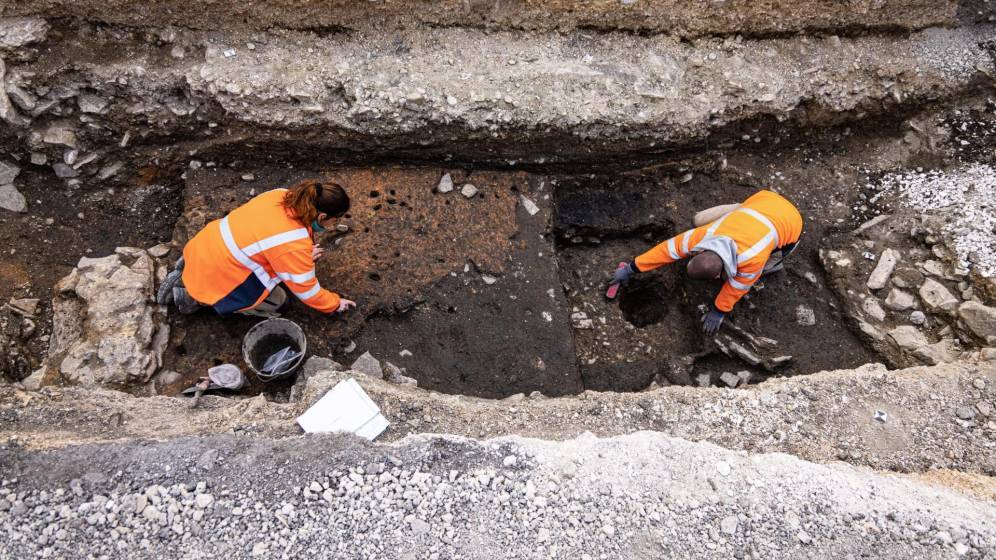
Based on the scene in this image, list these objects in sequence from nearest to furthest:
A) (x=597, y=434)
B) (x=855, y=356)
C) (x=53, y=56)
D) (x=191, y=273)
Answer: (x=597, y=434) < (x=191, y=273) < (x=53, y=56) < (x=855, y=356)

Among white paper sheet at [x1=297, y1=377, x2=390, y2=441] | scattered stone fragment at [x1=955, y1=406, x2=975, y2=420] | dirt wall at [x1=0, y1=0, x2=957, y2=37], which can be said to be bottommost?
scattered stone fragment at [x1=955, y1=406, x2=975, y2=420]

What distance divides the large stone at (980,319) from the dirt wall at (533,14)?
6.62 ft

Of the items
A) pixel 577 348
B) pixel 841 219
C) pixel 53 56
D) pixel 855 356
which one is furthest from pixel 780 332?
pixel 53 56

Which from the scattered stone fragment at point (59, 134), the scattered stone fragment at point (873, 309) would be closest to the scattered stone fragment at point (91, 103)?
the scattered stone fragment at point (59, 134)

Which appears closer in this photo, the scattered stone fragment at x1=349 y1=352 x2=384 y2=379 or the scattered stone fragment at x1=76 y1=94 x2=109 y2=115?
the scattered stone fragment at x1=349 y1=352 x2=384 y2=379

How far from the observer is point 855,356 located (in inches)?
146

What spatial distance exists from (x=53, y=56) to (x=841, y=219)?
17.5 feet

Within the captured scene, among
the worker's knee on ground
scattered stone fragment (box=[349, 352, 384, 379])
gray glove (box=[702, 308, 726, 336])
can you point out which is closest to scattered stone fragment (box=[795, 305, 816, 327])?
gray glove (box=[702, 308, 726, 336])

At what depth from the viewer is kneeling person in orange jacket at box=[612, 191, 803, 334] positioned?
3.27 m

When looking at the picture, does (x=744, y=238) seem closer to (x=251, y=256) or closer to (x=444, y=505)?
(x=444, y=505)

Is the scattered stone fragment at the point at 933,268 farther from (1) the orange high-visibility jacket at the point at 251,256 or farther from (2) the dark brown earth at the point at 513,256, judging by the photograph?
(1) the orange high-visibility jacket at the point at 251,256

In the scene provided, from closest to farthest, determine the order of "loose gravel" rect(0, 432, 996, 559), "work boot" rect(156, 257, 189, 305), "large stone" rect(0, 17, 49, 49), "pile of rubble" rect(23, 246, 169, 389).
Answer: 1. "loose gravel" rect(0, 432, 996, 559)
2. "pile of rubble" rect(23, 246, 169, 389)
3. "large stone" rect(0, 17, 49, 49)
4. "work boot" rect(156, 257, 189, 305)

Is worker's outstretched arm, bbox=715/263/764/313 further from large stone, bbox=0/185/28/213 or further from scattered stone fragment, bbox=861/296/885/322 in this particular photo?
large stone, bbox=0/185/28/213

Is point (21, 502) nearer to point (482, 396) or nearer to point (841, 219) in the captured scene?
point (482, 396)
